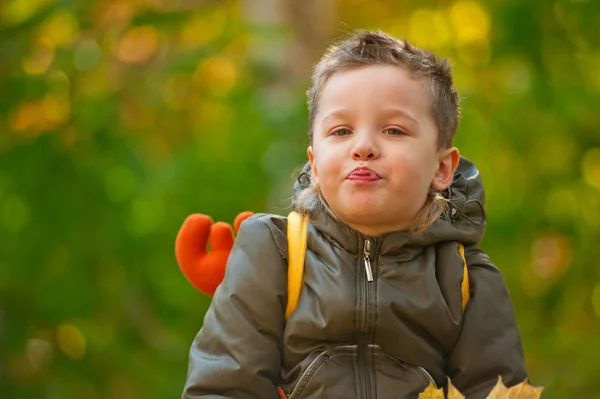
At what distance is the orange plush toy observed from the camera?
9.01 feet

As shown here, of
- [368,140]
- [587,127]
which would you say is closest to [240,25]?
[587,127]

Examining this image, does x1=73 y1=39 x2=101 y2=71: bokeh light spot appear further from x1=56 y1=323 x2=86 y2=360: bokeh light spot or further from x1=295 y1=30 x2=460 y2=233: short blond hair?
x1=295 y1=30 x2=460 y2=233: short blond hair

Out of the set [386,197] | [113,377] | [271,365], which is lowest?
[113,377]

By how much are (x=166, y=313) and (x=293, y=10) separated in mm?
2628

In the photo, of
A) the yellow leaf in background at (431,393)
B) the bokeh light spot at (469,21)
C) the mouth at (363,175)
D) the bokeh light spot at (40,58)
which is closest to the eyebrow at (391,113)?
the mouth at (363,175)

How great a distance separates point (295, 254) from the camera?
2525mm

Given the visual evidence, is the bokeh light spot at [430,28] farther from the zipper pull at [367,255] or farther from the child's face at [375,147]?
the zipper pull at [367,255]

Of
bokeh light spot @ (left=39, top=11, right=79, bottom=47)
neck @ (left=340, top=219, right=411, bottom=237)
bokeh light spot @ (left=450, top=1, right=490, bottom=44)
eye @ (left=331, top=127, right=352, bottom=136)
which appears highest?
bokeh light spot @ (left=450, top=1, right=490, bottom=44)

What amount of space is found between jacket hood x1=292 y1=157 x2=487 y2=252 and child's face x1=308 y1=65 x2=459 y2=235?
0.04m

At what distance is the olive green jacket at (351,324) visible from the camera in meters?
2.38

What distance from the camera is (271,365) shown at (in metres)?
2.41

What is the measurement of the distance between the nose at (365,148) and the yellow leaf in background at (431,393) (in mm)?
564

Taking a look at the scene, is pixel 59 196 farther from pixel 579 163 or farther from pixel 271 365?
pixel 271 365

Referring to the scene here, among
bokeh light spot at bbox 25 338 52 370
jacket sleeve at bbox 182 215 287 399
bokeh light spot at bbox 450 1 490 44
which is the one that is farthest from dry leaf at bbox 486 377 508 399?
bokeh light spot at bbox 25 338 52 370
